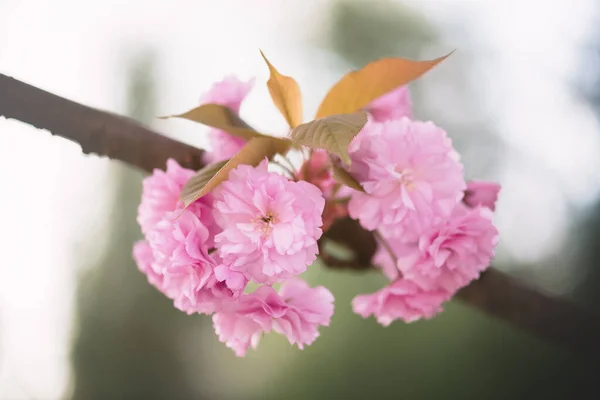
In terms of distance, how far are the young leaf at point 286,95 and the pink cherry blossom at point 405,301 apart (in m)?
0.20

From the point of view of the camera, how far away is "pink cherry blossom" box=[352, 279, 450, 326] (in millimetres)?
540

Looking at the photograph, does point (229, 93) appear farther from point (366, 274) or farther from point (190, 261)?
point (366, 274)

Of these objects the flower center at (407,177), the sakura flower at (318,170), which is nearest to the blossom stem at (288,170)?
the sakura flower at (318,170)

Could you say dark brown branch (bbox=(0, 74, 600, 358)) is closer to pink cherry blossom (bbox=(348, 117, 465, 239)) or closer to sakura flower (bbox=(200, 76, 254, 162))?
sakura flower (bbox=(200, 76, 254, 162))

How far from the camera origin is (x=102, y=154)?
59 cm

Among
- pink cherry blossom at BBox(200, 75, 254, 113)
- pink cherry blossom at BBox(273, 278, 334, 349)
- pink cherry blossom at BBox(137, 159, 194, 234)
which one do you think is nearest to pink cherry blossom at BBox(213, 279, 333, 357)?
pink cherry blossom at BBox(273, 278, 334, 349)

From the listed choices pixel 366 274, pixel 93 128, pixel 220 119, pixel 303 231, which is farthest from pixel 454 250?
pixel 366 274

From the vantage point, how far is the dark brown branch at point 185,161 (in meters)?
0.54

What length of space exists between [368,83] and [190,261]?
0.92 ft

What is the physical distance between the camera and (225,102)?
604mm

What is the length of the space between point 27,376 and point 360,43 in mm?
1819

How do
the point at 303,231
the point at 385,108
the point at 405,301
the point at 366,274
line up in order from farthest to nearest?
the point at 366,274, the point at 385,108, the point at 405,301, the point at 303,231

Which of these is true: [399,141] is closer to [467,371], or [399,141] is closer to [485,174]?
[485,174]

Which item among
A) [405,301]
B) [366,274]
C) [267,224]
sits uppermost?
[267,224]
